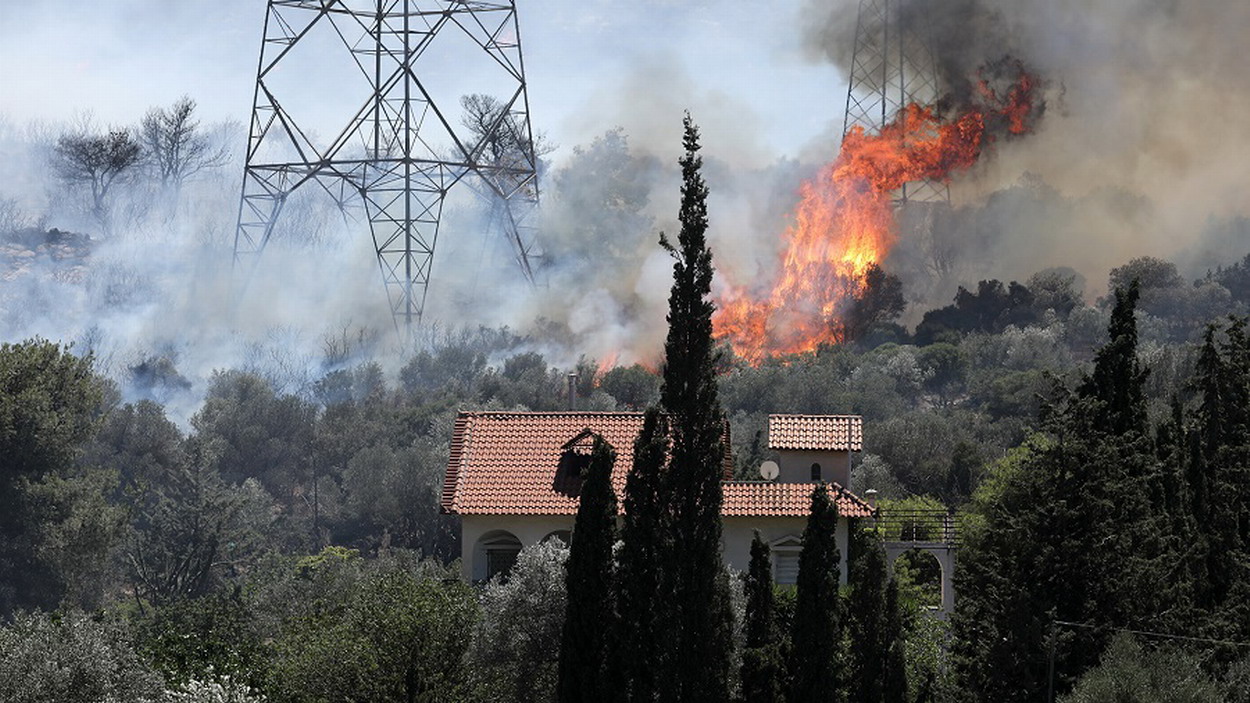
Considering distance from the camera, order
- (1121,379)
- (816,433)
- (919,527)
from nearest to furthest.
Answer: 1. (1121,379)
2. (816,433)
3. (919,527)

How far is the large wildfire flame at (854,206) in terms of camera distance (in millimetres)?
108562

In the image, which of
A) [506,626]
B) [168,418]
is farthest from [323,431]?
[506,626]

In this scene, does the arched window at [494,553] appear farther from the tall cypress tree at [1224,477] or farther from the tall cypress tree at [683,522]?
the tall cypress tree at [1224,477]

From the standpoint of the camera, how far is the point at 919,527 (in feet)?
220

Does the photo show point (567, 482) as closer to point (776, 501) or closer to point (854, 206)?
point (776, 501)

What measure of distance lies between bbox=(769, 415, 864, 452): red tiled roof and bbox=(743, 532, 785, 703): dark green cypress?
14.0m

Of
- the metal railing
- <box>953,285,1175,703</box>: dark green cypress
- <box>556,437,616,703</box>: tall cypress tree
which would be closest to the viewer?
<box>556,437,616,703</box>: tall cypress tree

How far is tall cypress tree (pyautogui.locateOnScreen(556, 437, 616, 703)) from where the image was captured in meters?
41.8

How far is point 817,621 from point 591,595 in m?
4.65

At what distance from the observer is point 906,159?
109 meters

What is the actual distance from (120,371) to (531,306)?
19.7 m

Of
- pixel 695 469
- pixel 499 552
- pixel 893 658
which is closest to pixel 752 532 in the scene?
pixel 499 552

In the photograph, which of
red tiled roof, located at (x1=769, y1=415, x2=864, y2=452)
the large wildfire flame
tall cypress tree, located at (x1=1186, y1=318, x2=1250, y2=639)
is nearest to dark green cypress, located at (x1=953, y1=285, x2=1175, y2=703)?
tall cypress tree, located at (x1=1186, y1=318, x2=1250, y2=639)

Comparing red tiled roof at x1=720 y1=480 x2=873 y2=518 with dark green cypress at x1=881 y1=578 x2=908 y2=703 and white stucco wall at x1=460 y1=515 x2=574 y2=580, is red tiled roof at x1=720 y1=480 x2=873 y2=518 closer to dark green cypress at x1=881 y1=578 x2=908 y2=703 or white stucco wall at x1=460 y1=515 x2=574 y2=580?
white stucco wall at x1=460 y1=515 x2=574 y2=580
